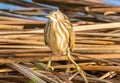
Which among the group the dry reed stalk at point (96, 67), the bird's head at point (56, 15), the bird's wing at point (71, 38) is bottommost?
the dry reed stalk at point (96, 67)

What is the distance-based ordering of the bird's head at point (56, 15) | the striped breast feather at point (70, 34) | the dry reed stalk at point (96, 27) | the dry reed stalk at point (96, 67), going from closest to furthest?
the bird's head at point (56, 15)
the dry reed stalk at point (96, 67)
the striped breast feather at point (70, 34)
the dry reed stalk at point (96, 27)

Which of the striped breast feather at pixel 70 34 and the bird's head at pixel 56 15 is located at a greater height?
the bird's head at pixel 56 15

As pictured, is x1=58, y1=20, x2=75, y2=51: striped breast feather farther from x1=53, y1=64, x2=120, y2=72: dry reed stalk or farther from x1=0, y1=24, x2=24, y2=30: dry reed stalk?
x1=0, y1=24, x2=24, y2=30: dry reed stalk

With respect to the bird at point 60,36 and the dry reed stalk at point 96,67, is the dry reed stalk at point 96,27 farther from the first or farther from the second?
the dry reed stalk at point 96,67

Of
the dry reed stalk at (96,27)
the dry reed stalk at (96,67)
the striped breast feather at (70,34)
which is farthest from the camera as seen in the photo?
the dry reed stalk at (96,27)

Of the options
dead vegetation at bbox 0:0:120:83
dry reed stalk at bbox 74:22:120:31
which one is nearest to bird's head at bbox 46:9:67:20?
dead vegetation at bbox 0:0:120:83

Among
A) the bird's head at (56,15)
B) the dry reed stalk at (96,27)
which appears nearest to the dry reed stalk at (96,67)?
the bird's head at (56,15)

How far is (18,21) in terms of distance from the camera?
299cm

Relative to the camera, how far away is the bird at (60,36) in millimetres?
2414

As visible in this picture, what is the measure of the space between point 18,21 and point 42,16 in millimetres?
587

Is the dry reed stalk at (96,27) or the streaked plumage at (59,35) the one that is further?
the dry reed stalk at (96,27)

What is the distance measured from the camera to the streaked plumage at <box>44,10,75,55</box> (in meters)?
2.43

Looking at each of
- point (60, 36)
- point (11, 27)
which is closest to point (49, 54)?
point (60, 36)

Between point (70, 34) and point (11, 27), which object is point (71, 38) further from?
point (11, 27)
